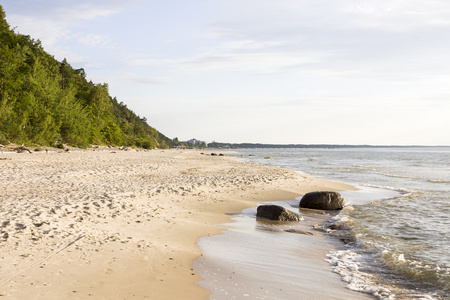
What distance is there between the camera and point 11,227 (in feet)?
25.2

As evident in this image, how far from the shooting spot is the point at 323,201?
15.4 m

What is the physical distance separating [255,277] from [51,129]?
1981 inches

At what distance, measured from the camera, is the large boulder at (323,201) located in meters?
15.5

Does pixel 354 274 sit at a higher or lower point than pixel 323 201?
lower

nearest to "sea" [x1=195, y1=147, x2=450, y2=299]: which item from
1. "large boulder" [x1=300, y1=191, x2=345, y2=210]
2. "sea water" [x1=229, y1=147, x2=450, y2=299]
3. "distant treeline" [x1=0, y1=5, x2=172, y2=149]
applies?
"sea water" [x1=229, y1=147, x2=450, y2=299]

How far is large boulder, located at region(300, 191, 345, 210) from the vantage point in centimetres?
1545

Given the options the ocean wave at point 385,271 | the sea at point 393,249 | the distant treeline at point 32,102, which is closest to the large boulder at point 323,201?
the sea at point 393,249

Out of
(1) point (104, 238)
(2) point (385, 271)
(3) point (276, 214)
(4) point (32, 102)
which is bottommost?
(2) point (385, 271)

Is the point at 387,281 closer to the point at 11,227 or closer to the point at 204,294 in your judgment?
the point at 204,294

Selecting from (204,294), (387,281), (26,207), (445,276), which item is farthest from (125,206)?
(445,276)

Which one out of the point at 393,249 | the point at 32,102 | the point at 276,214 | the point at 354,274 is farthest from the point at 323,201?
the point at 32,102

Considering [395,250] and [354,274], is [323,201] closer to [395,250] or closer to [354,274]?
[395,250]

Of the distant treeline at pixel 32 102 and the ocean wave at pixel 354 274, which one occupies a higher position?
the distant treeline at pixel 32 102

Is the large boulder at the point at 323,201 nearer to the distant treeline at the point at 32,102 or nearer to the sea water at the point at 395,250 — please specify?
the sea water at the point at 395,250
